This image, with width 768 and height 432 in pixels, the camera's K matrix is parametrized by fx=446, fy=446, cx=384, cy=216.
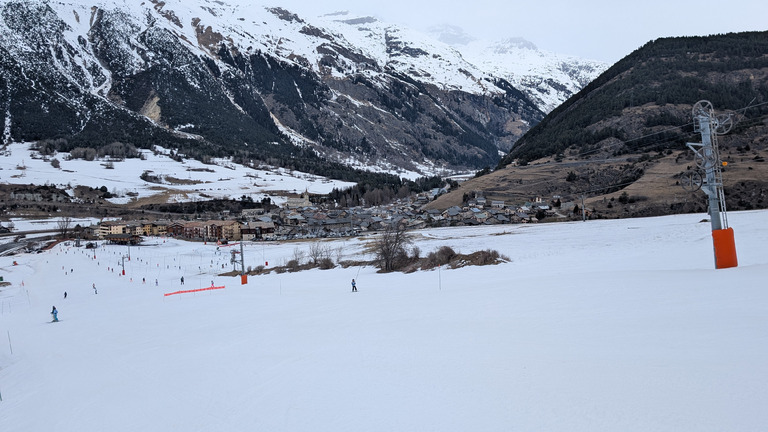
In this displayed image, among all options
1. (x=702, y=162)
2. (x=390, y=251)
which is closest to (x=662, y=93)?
(x=390, y=251)

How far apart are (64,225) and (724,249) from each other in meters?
164

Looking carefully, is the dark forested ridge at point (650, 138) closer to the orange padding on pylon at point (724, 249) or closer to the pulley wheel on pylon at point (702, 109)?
the pulley wheel on pylon at point (702, 109)

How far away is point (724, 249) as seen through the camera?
18391 mm

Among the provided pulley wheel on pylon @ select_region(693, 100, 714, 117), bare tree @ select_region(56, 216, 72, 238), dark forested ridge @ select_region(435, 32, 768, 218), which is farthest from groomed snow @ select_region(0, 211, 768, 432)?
bare tree @ select_region(56, 216, 72, 238)

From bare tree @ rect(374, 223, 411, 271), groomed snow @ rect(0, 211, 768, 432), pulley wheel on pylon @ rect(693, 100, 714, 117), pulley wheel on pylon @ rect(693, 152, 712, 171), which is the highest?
pulley wheel on pylon @ rect(693, 100, 714, 117)

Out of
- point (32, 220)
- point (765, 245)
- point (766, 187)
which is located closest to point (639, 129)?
point (766, 187)

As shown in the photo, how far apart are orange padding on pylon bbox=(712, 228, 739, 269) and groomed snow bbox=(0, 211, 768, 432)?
1138 millimetres

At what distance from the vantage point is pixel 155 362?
52.5 ft

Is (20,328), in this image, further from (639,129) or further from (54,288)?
(639,129)

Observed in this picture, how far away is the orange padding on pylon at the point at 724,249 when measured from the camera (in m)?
18.2

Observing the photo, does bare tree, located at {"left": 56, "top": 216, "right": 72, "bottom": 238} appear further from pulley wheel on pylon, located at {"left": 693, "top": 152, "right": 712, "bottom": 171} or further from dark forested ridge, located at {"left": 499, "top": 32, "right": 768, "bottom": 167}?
pulley wheel on pylon, located at {"left": 693, "top": 152, "right": 712, "bottom": 171}

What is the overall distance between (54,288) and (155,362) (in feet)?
176

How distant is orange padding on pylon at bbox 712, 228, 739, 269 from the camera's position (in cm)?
1822

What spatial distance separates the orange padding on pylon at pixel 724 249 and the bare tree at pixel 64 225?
506 ft
